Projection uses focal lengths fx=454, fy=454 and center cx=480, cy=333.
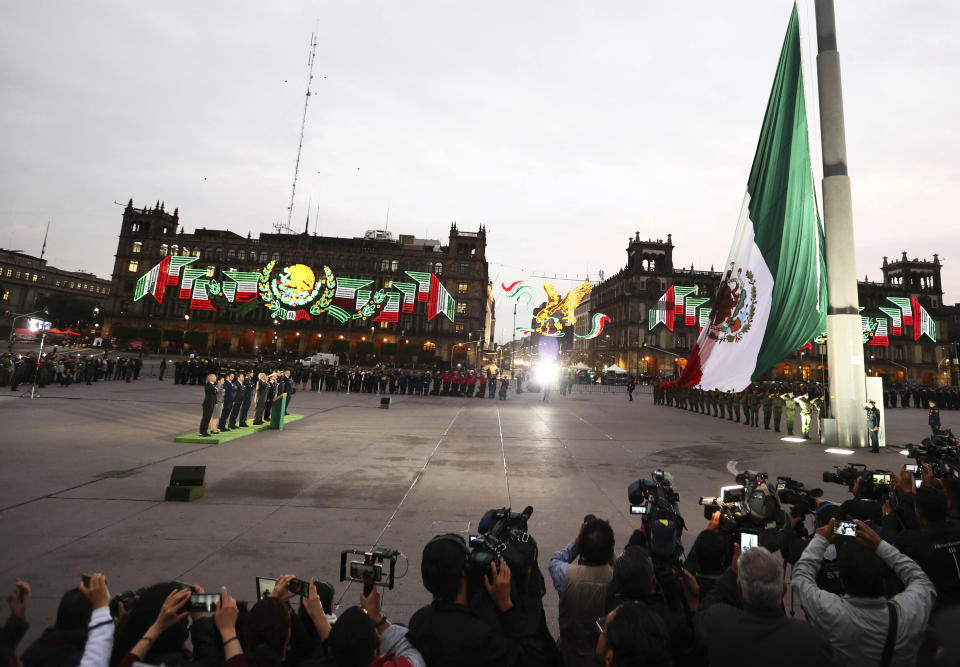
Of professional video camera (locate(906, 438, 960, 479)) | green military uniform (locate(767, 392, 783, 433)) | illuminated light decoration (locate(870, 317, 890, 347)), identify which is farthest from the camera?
illuminated light decoration (locate(870, 317, 890, 347))

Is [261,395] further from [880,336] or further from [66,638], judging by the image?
[880,336]

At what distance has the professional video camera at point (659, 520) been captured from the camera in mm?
3006

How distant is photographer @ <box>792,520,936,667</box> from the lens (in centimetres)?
238

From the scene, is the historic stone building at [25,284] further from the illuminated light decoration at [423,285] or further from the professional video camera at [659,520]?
the professional video camera at [659,520]

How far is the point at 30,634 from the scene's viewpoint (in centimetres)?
346

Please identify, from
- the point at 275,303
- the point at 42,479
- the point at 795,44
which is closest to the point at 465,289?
the point at 275,303

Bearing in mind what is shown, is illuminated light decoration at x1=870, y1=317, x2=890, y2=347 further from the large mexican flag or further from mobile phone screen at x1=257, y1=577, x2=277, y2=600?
mobile phone screen at x1=257, y1=577, x2=277, y2=600

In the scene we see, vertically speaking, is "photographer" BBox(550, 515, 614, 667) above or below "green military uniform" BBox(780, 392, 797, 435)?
below

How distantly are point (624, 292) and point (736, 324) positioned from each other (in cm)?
7087

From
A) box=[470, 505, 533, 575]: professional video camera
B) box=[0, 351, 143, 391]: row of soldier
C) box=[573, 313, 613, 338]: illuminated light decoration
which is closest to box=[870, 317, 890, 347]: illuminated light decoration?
box=[573, 313, 613, 338]: illuminated light decoration

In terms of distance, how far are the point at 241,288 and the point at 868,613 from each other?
46.8 metres

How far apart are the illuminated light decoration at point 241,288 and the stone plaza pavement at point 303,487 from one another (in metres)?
27.6

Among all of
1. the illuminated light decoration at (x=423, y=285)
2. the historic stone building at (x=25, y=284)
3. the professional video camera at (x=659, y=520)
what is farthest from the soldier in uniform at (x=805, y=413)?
the historic stone building at (x=25, y=284)

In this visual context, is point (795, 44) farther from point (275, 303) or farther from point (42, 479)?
point (275, 303)
